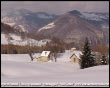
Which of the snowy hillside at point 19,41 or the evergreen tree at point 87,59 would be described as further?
the snowy hillside at point 19,41

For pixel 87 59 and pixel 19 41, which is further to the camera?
pixel 19 41

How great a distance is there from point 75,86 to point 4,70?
573 centimetres

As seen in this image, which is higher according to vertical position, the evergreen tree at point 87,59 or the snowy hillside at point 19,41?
the evergreen tree at point 87,59

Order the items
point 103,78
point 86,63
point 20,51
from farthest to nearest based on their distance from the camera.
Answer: point 20,51 → point 86,63 → point 103,78

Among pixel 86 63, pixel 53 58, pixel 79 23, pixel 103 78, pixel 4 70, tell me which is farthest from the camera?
pixel 79 23

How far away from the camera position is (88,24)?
640ft

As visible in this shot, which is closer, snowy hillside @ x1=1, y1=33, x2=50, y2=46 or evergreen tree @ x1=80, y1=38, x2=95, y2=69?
evergreen tree @ x1=80, y1=38, x2=95, y2=69

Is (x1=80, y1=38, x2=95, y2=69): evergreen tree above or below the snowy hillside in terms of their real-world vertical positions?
above

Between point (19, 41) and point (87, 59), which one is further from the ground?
point (87, 59)

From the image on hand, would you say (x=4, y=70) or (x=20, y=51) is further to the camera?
(x=20, y=51)

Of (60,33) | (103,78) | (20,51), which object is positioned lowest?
(60,33)

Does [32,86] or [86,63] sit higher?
[32,86]

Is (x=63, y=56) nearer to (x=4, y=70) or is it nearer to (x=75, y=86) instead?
(x=4, y=70)

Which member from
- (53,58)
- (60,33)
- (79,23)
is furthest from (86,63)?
(79,23)
